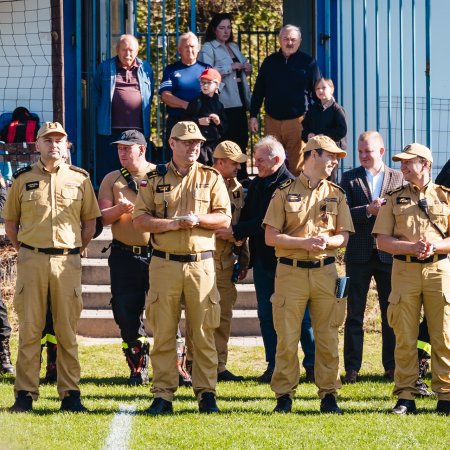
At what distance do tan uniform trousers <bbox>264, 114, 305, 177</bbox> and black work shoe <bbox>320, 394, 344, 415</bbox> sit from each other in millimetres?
4429

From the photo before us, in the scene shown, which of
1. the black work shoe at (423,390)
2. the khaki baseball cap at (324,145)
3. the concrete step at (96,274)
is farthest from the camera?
the concrete step at (96,274)

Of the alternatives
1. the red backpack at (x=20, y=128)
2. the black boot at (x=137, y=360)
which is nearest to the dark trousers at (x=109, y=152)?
the red backpack at (x=20, y=128)

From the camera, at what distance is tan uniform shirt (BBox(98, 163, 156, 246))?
32.2ft

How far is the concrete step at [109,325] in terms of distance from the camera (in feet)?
38.2

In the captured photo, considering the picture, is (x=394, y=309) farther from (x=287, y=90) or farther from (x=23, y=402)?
(x=287, y=90)

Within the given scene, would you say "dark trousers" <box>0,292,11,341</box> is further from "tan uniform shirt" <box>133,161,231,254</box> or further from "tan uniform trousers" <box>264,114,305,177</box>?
"tan uniform trousers" <box>264,114,305,177</box>

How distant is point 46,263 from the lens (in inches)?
347

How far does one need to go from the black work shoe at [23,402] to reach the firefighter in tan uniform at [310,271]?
1.82m

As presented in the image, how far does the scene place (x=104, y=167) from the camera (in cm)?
1365

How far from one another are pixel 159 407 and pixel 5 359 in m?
2.24

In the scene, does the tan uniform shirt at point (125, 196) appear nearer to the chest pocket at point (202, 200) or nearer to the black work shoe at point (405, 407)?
the chest pocket at point (202, 200)

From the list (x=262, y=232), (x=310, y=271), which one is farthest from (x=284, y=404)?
(x=262, y=232)

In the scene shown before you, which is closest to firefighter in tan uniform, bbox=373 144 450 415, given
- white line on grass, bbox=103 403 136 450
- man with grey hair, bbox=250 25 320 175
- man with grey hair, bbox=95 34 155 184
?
white line on grass, bbox=103 403 136 450

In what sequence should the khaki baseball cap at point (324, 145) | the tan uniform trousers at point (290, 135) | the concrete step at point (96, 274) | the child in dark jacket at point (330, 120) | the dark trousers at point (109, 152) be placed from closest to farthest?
1. the khaki baseball cap at point (324, 145)
2. the child in dark jacket at point (330, 120)
3. the concrete step at point (96, 274)
4. the tan uniform trousers at point (290, 135)
5. the dark trousers at point (109, 152)
